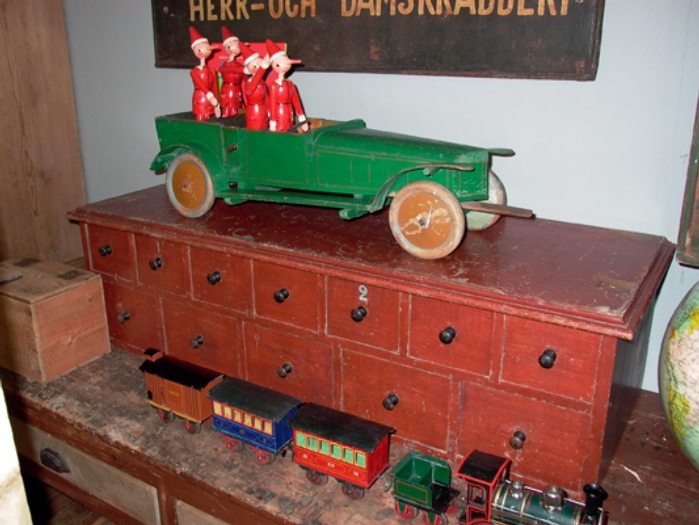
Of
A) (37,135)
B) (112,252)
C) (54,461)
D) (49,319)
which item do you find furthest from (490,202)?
(37,135)

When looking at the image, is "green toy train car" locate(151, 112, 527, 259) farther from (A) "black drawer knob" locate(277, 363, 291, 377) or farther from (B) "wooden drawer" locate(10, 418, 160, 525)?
(B) "wooden drawer" locate(10, 418, 160, 525)

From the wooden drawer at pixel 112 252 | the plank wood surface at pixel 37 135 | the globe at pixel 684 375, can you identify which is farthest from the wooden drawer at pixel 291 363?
the plank wood surface at pixel 37 135

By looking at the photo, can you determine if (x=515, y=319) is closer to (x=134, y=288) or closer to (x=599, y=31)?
(x=599, y=31)

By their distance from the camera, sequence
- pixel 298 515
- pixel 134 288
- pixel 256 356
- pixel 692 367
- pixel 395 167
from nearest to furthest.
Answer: pixel 692 367, pixel 298 515, pixel 395 167, pixel 256 356, pixel 134 288

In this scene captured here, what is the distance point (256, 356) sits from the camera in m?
2.18

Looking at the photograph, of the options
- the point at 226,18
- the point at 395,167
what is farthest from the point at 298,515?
the point at 226,18

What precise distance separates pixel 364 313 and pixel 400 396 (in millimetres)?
276

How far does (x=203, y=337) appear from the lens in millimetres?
2293

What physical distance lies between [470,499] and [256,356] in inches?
33.7

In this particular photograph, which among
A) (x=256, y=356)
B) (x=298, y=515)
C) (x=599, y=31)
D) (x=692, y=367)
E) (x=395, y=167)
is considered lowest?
(x=298, y=515)

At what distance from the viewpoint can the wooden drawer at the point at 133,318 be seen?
242cm

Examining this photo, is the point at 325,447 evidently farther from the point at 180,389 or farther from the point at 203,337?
the point at 203,337

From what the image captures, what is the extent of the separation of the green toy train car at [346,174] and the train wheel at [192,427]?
71 centimetres

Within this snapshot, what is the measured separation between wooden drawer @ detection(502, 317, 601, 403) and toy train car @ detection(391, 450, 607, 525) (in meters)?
0.23
